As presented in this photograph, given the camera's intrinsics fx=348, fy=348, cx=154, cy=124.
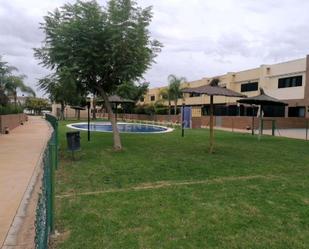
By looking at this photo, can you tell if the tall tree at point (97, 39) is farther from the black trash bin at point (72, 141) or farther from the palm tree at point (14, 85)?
the palm tree at point (14, 85)

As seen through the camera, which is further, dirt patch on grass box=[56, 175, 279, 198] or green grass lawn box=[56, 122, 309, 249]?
dirt patch on grass box=[56, 175, 279, 198]

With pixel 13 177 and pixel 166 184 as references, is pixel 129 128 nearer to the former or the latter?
pixel 13 177

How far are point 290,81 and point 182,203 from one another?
3393 cm

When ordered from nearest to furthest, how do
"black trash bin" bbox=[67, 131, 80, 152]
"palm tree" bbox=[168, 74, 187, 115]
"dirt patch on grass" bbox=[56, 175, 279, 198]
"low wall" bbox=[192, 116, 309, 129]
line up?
"dirt patch on grass" bbox=[56, 175, 279, 198], "black trash bin" bbox=[67, 131, 80, 152], "low wall" bbox=[192, 116, 309, 129], "palm tree" bbox=[168, 74, 187, 115]

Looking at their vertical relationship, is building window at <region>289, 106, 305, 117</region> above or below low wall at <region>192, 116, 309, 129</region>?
above

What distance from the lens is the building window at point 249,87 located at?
41197mm

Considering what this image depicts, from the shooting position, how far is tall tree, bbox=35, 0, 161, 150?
39.1 feet

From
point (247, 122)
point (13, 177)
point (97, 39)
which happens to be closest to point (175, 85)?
point (247, 122)

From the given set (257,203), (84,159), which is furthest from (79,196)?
(84,159)

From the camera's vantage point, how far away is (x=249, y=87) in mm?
42500

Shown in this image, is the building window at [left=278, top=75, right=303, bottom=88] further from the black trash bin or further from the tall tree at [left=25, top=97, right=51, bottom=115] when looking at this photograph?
the tall tree at [left=25, top=97, right=51, bottom=115]

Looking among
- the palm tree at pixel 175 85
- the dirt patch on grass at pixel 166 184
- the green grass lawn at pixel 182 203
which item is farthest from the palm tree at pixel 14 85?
the dirt patch on grass at pixel 166 184

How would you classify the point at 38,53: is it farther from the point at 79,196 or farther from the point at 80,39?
the point at 79,196

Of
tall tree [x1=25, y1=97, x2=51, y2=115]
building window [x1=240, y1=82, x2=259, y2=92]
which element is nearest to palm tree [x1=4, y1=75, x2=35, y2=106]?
building window [x1=240, y1=82, x2=259, y2=92]
